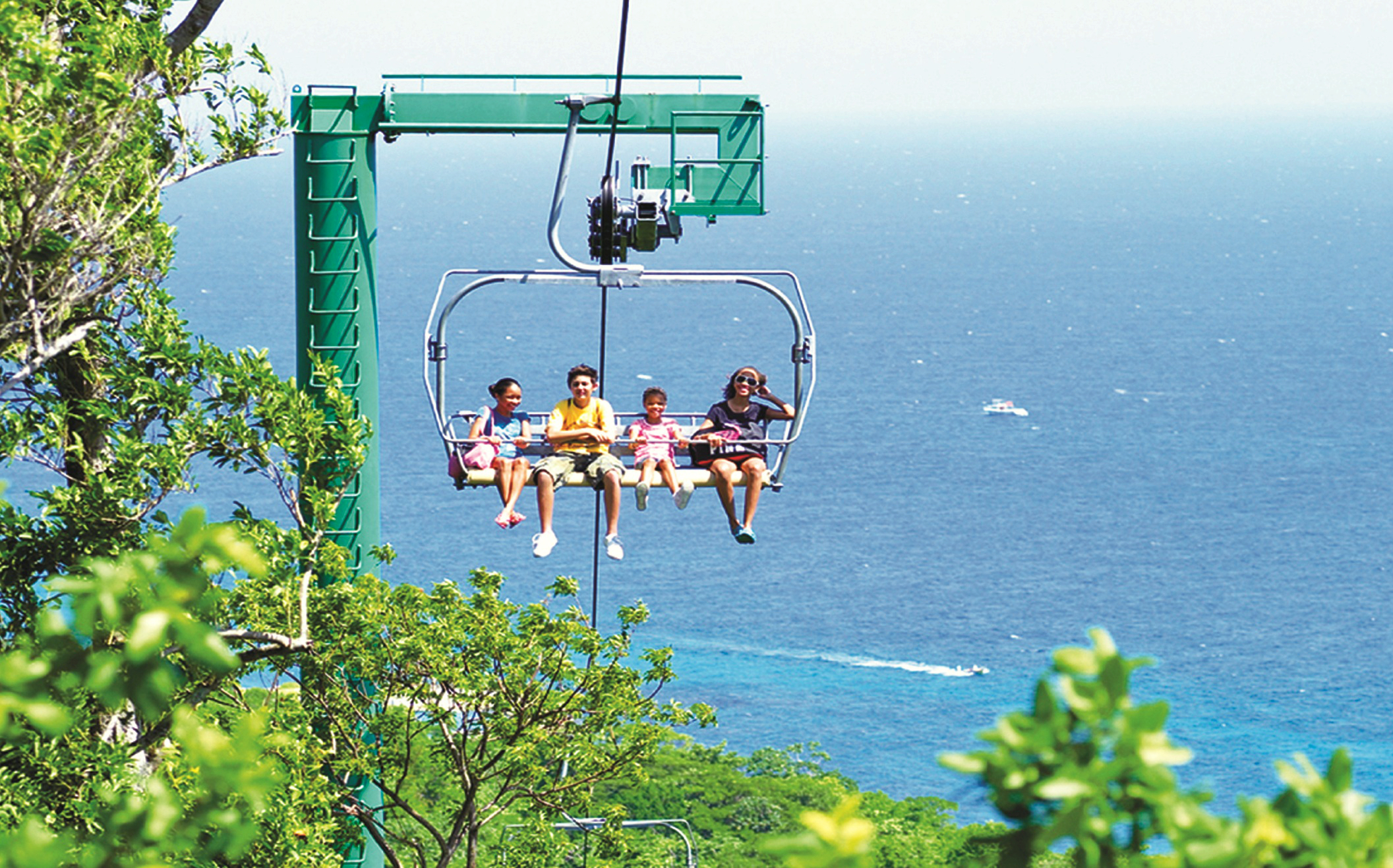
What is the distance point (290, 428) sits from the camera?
37.3 ft

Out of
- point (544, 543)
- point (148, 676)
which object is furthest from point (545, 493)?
point (148, 676)

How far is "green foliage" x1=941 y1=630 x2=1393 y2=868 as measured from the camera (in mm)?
3740

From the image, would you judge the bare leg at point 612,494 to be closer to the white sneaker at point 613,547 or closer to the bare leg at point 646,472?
the white sneaker at point 613,547

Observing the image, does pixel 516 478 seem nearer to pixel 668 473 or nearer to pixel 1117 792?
pixel 668 473

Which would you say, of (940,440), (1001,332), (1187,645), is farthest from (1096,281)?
(1187,645)

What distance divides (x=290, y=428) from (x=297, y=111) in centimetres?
415

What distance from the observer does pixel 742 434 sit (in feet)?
45.3

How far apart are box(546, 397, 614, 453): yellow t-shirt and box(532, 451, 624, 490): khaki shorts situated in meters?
0.05

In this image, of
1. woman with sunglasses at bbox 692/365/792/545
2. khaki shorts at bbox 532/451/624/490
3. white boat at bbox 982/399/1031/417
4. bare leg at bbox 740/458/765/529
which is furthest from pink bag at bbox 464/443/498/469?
white boat at bbox 982/399/1031/417

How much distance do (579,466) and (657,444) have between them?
623mm

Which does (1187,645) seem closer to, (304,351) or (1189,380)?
(1189,380)

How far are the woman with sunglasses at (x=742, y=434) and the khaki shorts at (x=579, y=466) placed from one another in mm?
694

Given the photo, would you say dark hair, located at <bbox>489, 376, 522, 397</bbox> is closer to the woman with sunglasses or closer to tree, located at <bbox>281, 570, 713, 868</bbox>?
the woman with sunglasses

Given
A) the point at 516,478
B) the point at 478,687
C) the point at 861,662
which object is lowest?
the point at 861,662
